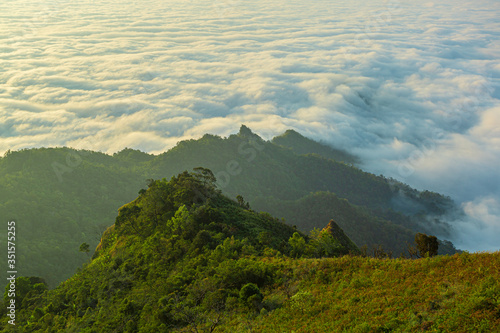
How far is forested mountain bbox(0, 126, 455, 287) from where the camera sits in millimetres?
110875

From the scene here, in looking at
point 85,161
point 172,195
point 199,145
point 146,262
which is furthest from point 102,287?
point 199,145

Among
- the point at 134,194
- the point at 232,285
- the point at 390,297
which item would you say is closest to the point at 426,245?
the point at 390,297

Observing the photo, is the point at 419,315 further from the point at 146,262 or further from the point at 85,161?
the point at 85,161

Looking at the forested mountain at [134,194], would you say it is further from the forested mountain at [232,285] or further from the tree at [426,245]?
the tree at [426,245]

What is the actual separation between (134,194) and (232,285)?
120245 millimetres

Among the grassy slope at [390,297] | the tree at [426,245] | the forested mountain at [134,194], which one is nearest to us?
the grassy slope at [390,297]

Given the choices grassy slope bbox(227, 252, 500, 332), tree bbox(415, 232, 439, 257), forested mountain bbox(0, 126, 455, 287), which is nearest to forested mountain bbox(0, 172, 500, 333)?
grassy slope bbox(227, 252, 500, 332)

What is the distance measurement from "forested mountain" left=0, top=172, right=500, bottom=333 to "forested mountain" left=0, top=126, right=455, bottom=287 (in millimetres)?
48404

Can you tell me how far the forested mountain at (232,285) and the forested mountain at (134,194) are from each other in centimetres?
4840

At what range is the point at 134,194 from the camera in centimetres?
14375

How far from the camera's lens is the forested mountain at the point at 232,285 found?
70.9 feet

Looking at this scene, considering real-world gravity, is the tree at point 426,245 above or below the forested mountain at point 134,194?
above

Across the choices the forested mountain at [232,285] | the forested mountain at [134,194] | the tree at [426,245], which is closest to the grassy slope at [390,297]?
the forested mountain at [232,285]

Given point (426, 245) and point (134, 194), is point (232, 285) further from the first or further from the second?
point (134, 194)
